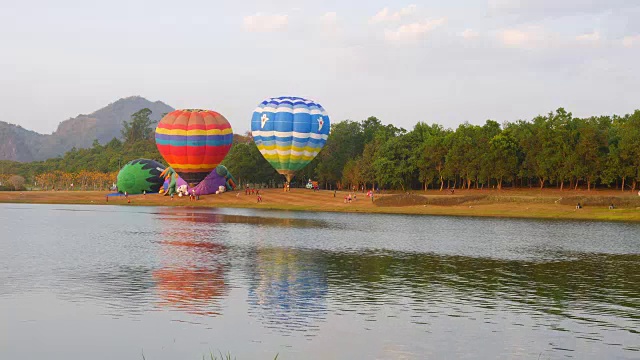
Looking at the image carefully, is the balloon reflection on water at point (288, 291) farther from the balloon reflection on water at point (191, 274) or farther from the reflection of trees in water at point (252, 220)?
the reflection of trees in water at point (252, 220)

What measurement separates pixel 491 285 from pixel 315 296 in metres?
10.6

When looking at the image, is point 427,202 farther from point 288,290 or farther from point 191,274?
point 288,290

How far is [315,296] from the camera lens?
3512 centimetres

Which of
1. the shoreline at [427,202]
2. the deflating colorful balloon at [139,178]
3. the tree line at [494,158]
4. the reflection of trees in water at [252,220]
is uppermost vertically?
the tree line at [494,158]

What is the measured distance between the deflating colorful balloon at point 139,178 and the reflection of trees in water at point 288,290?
97.2 metres

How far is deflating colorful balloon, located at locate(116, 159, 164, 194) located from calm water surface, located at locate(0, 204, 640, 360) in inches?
3052

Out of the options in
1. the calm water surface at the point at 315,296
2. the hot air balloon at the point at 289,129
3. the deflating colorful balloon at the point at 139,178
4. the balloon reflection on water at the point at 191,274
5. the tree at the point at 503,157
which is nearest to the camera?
the calm water surface at the point at 315,296

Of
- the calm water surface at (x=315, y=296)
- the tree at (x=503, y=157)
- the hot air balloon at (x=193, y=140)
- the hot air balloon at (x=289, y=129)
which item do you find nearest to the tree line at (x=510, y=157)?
the tree at (x=503, y=157)

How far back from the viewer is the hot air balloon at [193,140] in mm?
126375

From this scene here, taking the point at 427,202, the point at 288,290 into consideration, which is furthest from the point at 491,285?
the point at 427,202

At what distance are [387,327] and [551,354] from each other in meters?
6.35

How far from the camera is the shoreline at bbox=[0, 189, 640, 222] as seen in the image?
9968 centimetres

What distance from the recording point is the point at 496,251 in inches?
2260

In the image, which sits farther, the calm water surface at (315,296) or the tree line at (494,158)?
the tree line at (494,158)
